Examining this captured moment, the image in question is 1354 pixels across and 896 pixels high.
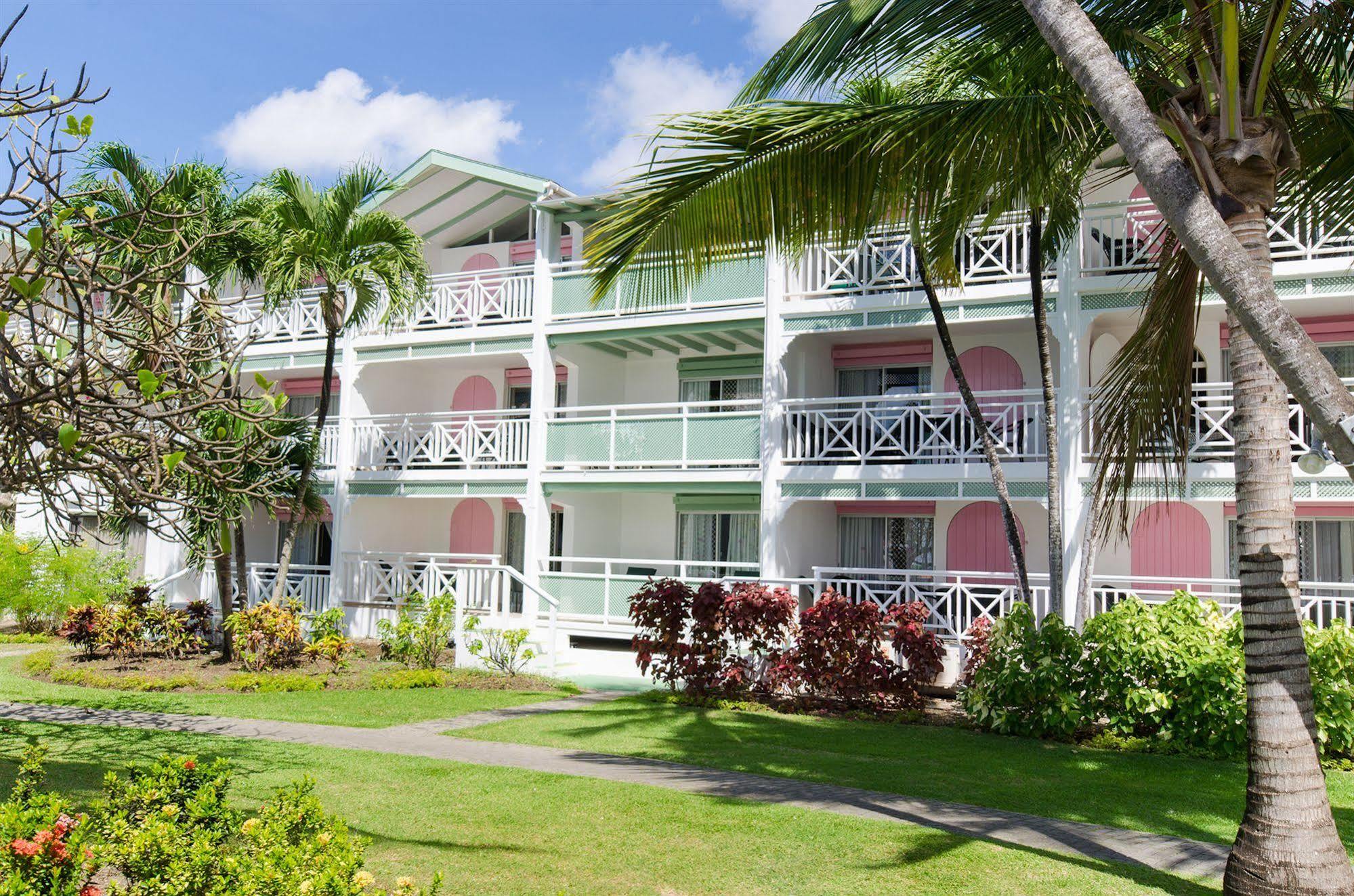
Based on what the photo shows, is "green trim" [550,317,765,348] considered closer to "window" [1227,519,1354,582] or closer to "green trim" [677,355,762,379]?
"green trim" [677,355,762,379]

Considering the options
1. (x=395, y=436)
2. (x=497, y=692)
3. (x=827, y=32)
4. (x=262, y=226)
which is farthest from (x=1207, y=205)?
(x=395, y=436)

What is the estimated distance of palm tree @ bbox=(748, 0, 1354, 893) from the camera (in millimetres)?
4812

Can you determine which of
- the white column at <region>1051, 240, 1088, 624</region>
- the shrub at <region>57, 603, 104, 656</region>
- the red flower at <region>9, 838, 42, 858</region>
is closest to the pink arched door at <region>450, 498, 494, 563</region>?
the shrub at <region>57, 603, 104, 656</region>

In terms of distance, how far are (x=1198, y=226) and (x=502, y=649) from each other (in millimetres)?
13380

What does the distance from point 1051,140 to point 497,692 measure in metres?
10.6

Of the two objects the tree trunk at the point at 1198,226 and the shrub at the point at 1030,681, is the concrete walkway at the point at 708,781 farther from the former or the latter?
the tree trunk at the point at 1198,226

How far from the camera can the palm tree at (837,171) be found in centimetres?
720

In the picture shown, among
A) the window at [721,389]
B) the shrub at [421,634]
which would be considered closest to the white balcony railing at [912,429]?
the window at [721,389]

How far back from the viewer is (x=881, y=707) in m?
13.4

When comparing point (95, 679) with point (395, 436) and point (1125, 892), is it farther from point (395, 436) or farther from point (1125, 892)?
point (1125, 892)

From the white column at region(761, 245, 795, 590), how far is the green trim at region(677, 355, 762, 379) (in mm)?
2735

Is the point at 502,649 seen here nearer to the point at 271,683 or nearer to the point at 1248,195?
the point at 271,683

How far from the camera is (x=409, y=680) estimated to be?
1555cm

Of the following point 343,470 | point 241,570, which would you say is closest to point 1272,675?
point 241,570
